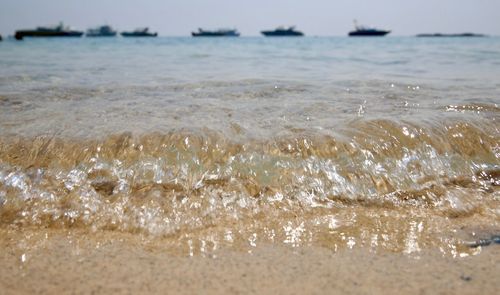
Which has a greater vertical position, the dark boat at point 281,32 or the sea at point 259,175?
the dark boat at point 281,32

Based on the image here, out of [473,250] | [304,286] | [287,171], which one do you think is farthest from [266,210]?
[473,250]

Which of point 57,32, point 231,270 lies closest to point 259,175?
point 231,270

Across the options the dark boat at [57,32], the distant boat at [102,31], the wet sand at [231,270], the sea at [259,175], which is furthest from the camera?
the distant boat at [102,31]

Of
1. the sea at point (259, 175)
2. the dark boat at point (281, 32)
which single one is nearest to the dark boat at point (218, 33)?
the dark boat at point (281, 32)

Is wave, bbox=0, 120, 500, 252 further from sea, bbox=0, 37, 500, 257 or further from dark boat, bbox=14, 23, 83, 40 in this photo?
dark boat, bbox=14, 23, 83, 40

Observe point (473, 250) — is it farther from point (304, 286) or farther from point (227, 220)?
point (227, 220)

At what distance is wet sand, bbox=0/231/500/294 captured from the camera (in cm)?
146

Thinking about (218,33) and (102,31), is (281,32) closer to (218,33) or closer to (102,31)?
(218,33)

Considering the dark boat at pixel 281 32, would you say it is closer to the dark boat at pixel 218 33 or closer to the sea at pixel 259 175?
the dark boat at pixel 218 33

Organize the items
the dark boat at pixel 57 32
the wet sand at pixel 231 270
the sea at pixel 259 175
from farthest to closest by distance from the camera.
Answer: the dark boat at pixel 57 32 → the sea at pixel 259 175 → the wet sand at pixel 231 270

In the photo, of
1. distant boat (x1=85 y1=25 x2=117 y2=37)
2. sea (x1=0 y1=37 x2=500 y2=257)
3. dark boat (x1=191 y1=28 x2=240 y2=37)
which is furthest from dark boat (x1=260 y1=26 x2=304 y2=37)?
sea (x1=0 y1=37 x2=500 y2=257)

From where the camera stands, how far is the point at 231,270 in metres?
1.58

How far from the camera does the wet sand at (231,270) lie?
1.46m

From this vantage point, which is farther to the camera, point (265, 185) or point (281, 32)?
point (281, 32)
